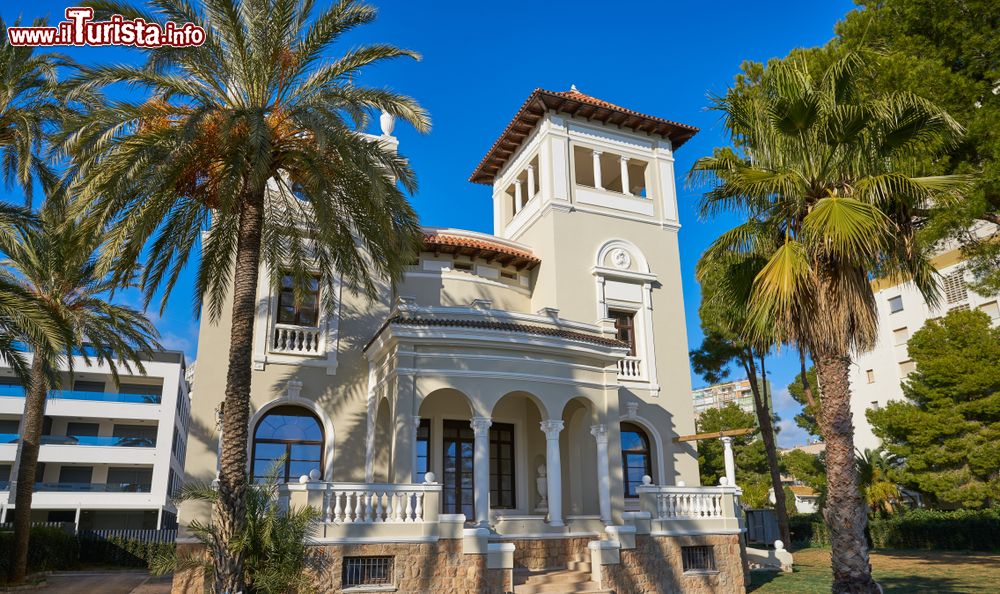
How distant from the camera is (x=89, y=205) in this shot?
12789 millimetres

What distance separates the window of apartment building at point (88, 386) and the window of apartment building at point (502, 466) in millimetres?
41463

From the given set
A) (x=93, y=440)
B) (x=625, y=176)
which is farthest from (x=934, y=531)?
(x=93, y=440)

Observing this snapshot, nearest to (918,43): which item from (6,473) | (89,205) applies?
(89,205)

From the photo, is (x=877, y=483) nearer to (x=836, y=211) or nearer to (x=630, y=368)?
(x=630, y=368)

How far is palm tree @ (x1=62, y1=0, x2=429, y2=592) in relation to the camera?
12008 mm

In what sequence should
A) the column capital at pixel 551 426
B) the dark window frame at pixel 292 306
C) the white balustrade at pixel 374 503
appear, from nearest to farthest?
the white balustrade at pixel 374 503 < the column capital at pixel 551 426 < the dark window frame at pixel 292 306

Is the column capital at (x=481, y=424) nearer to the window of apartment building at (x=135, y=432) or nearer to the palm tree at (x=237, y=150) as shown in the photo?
the palm tree at (x=237, y=150)

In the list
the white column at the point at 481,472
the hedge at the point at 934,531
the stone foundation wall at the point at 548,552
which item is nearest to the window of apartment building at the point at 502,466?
the stone foundation wall at the point at 548,552

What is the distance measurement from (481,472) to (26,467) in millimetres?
14147

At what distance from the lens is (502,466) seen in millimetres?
19516

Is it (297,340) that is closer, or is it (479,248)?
(297,340)

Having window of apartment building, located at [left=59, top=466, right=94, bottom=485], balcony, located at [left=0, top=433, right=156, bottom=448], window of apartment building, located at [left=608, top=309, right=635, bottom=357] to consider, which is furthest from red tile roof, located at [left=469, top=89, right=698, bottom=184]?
window of apartment building, located at [left=59, top=466, right=94, bottom=485]

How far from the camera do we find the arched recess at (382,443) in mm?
17953

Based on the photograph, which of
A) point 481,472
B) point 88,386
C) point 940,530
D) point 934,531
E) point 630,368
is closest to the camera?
point 481,472
